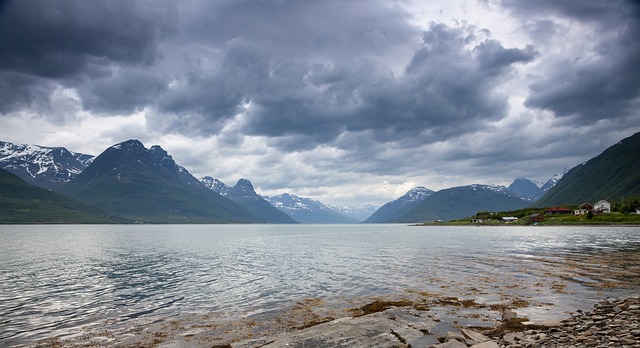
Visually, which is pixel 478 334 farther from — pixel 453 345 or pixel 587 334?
pixel 587 334

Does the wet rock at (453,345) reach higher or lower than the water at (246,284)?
higher

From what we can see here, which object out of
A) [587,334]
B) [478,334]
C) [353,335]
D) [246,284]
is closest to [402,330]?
[353,335]

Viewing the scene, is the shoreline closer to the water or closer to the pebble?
the pebble

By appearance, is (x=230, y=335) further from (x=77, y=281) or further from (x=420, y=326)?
(x=77, y=281)

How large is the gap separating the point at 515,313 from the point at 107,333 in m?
32.2

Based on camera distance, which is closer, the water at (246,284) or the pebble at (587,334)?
the pebble at (587,334)

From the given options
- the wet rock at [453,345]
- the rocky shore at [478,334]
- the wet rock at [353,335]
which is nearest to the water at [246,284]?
the rocky shore at [478,334]

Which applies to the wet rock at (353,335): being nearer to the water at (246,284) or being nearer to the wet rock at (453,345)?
the wet rock at (453,345)

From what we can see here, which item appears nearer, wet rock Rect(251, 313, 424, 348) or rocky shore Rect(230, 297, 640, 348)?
rocky shore Rect(230, 297, 640, 348)

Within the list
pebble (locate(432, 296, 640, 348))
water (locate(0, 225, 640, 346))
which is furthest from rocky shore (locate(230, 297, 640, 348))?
water (locate(0, 225, 640, 346))

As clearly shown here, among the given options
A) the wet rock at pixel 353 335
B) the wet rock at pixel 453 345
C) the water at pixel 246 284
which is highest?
the wet rock at pixel 353 335

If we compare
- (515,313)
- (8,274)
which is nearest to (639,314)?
(515,313)

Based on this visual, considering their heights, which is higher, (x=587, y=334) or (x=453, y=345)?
(x=587, y=334)

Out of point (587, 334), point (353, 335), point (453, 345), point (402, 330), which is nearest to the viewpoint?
point (587, 334)
